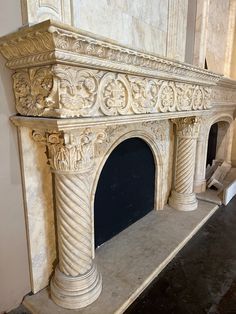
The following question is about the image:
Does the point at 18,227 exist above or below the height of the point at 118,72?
below

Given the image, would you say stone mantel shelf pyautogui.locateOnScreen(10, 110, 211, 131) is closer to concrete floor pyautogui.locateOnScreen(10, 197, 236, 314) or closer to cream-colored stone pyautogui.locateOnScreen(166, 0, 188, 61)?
concrete floor pyautogui.locateOnScreen(10, 197, 236, 314)

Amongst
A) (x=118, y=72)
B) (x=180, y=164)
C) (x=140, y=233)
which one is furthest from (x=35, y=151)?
(x=180, y=164)

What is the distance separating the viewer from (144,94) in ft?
6.14

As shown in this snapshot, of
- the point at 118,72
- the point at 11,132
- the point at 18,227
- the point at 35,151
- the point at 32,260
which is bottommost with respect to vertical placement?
the point at 32,260

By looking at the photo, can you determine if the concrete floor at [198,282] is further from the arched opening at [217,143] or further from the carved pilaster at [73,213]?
the arched opening at [217,143]

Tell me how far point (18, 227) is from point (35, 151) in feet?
1.83

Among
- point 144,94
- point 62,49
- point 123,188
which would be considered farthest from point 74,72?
point 123,188

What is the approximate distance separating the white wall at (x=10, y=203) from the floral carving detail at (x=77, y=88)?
431mm

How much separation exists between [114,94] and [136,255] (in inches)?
62.8

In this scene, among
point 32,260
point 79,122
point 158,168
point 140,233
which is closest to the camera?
point 79,122

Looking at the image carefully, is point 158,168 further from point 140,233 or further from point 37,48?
point 37,48

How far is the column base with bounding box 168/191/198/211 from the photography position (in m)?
3.19

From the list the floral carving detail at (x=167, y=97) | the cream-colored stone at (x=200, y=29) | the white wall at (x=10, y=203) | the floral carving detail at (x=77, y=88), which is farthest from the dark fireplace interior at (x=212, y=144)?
the white wall at (x=10, y=203)

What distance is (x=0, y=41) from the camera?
1.32 meters
